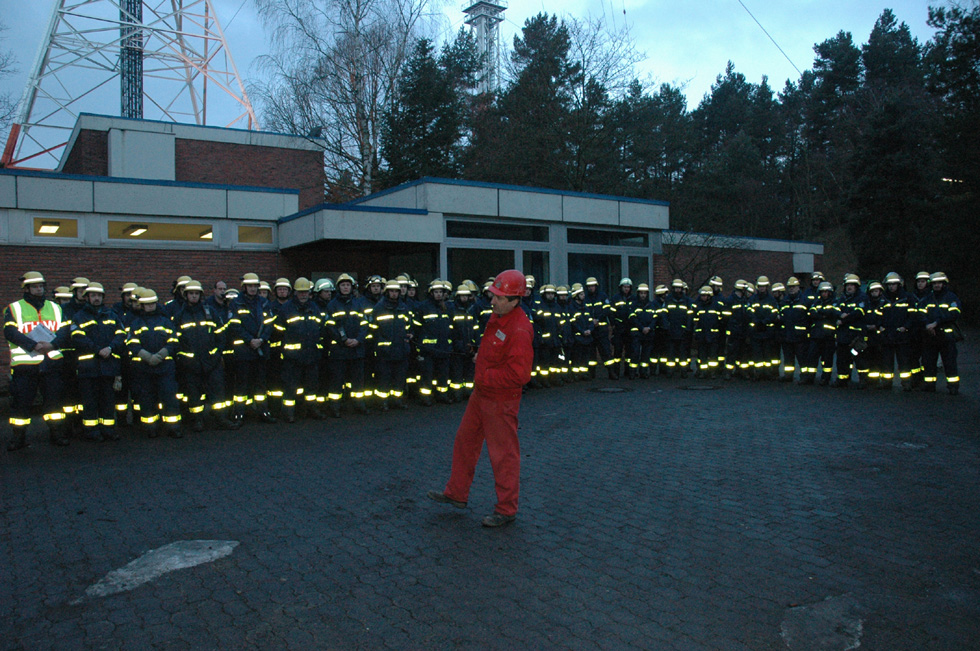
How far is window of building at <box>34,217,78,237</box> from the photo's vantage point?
1353 centimetres

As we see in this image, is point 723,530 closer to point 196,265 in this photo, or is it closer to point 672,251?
point 196,265

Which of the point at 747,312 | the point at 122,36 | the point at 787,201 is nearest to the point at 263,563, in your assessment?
the point at 747,312

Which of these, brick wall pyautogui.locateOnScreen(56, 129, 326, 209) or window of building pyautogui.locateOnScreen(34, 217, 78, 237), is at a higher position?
brick wall pyautogui.locateOnScreen(56, 129, 326, 209)

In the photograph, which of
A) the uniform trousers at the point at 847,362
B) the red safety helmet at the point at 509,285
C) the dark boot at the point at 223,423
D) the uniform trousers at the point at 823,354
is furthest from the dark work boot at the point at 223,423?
the uniform trousers at the point at 847,362

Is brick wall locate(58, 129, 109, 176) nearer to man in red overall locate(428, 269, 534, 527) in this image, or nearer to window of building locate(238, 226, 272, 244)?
window of building locate(238, 226, 272, 244)

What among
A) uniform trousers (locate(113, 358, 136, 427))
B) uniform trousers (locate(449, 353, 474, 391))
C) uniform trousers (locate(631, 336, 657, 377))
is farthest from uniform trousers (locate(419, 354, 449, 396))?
uniform trousers (locate(631, 336, 657, 377))

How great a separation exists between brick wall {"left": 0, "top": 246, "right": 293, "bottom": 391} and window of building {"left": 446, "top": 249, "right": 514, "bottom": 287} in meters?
3.86

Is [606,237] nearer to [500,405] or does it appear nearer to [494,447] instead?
[500,405]

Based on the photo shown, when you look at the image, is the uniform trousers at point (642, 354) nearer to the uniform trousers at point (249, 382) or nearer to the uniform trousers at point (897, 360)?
the uniform trousers at point (897, 360)

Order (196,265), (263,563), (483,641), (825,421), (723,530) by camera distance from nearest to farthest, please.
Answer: (483,641), (263,563), (723,530), (825,421), (196,265)

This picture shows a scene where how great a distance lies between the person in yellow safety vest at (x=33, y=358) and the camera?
8.16 metres

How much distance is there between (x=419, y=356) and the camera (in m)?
11.6

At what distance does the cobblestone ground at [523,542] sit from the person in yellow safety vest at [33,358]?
0.42 metres

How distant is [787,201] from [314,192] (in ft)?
118
